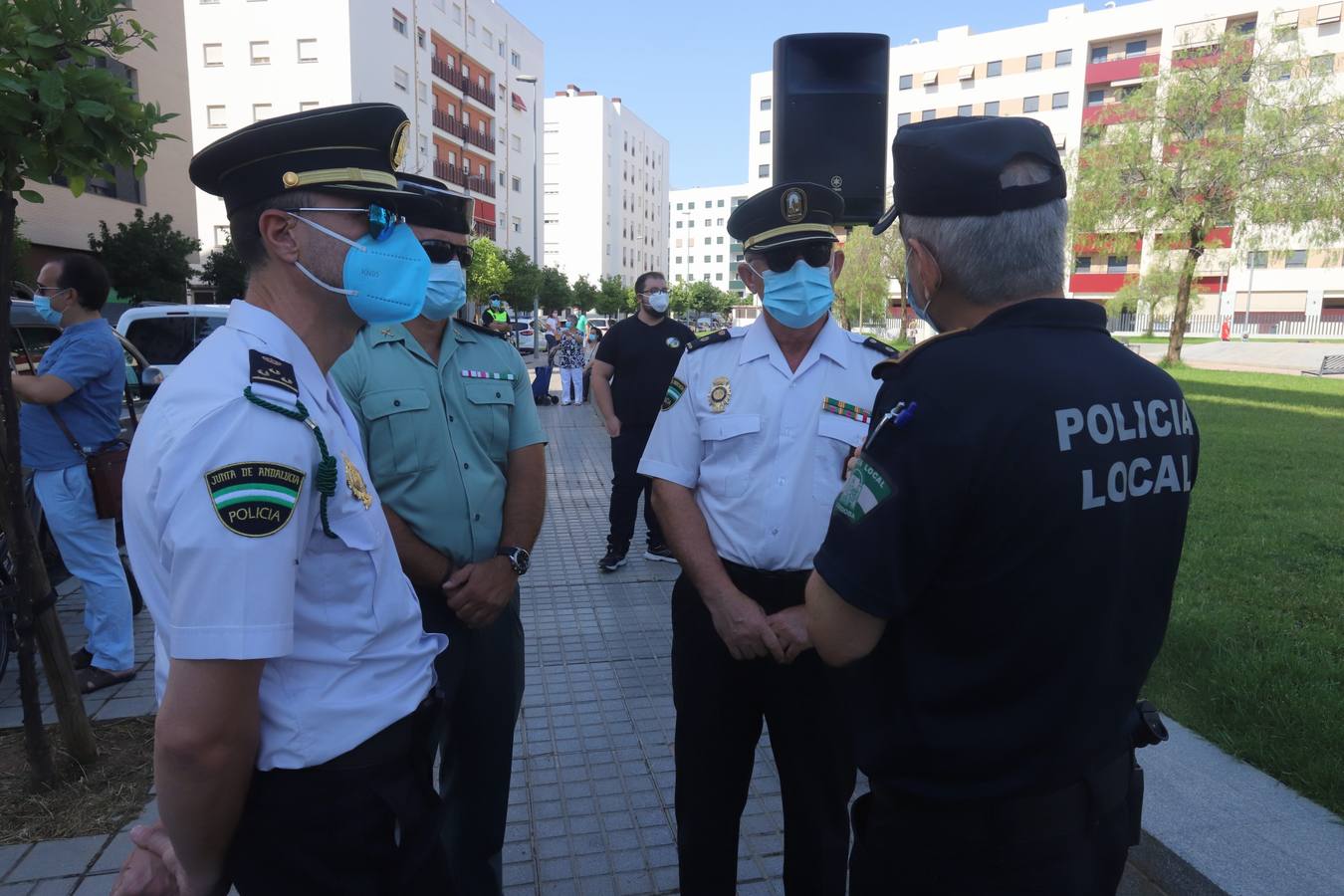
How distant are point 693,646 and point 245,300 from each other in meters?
1.59

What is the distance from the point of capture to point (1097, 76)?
59125 millimetres

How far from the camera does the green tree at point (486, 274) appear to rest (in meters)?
39.2

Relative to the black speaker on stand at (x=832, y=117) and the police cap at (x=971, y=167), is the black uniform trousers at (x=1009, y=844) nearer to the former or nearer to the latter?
the police cap at (x=971, y=167)

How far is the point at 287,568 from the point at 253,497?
4.7 inches

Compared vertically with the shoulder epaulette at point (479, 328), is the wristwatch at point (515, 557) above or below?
below

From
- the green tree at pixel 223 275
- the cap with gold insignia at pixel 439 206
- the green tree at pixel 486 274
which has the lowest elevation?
the cap with gold insignia at pixel 439 206

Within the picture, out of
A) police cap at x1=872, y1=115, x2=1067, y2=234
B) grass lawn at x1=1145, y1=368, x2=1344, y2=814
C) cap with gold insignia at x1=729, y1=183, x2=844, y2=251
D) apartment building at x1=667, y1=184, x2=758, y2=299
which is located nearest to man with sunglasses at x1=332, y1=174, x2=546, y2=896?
cap with gold insignia at x1=729, y1=183, x2=844, y2=251

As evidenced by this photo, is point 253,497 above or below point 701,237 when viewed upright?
below

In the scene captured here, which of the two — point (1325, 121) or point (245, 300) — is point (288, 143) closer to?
point (245, 300)

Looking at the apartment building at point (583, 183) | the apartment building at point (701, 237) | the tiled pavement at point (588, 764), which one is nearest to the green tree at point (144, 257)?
the tiled pavement at point (588, 764)

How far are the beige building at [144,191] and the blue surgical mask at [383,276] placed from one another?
23.9 metres

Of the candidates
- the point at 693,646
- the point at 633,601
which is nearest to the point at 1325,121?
the point at 633,601

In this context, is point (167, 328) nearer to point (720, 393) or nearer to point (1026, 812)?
point (720, 393)

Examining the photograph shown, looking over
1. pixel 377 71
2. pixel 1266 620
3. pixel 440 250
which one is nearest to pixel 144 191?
pixel 377 71
